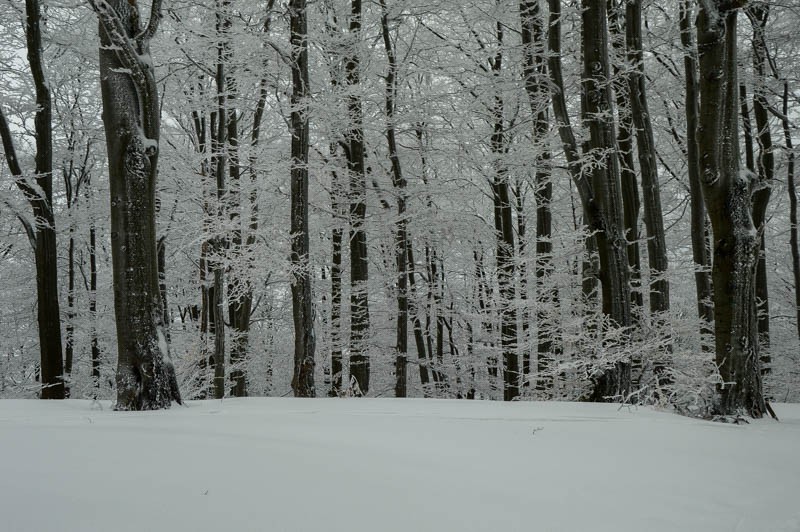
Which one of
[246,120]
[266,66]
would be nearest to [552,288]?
[266,66]

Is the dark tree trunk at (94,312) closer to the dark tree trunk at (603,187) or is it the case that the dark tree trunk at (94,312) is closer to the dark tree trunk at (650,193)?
the dark tree trunk at (603,187)

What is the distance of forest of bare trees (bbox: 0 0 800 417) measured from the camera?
5.19 meters

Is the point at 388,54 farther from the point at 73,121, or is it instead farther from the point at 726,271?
the point at 73,121

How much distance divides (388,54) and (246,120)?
560 cm

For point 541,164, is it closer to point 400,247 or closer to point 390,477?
point 400,247

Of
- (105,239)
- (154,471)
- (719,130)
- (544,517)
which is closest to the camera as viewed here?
(544,517)

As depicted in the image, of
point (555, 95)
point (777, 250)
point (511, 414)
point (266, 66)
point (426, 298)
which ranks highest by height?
point (266, 66)

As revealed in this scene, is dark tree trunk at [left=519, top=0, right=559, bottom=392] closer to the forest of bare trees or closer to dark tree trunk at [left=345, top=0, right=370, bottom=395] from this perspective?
the forest of bare trees

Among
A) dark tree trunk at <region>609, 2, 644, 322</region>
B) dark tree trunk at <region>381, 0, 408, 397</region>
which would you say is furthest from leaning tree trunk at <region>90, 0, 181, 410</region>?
dark tree trunk at <region>609, 2, 644, 322</region>

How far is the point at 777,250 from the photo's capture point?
1638 cm

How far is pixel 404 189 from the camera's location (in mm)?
10906

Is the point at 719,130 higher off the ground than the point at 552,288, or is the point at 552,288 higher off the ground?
the point at 719,130

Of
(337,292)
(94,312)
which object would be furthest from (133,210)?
(94,312)

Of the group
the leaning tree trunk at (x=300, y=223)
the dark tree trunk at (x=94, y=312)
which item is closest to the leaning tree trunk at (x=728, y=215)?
the leaning tree trunk at (x=300, y=223)
